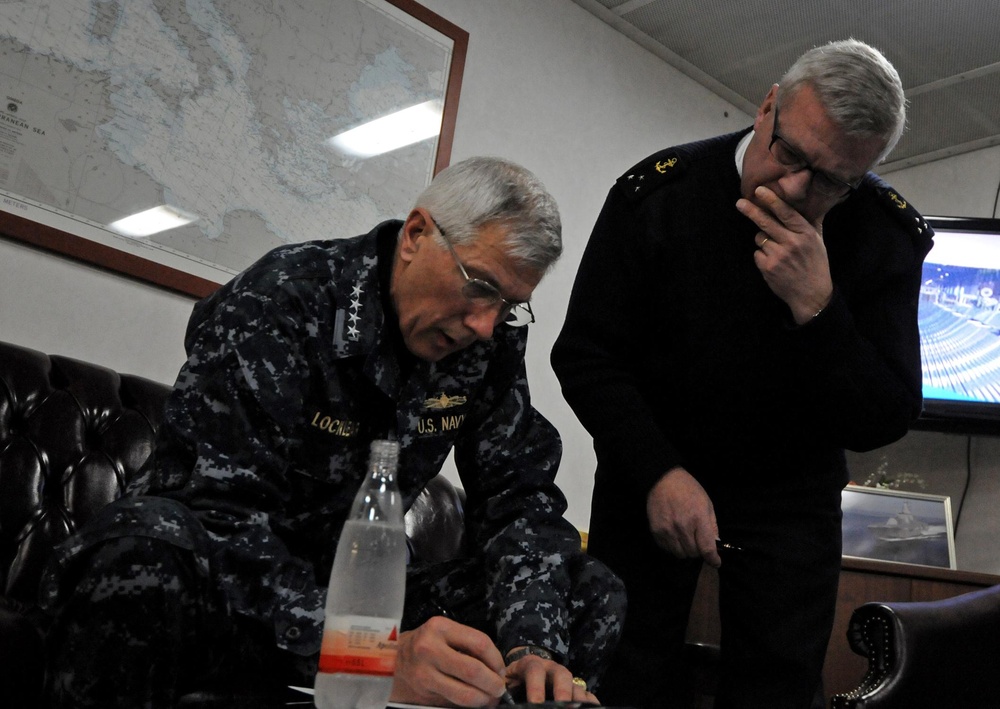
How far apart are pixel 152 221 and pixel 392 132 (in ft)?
2.44

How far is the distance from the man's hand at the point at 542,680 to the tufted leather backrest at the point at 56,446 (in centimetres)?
69

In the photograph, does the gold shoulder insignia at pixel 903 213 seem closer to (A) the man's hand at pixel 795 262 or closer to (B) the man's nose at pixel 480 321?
Result: (A) the man's hand at pixel 795 262

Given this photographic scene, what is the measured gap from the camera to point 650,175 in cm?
171

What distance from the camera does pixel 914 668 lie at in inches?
69.7

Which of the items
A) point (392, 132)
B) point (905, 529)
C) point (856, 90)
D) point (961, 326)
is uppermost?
point (392, 132)

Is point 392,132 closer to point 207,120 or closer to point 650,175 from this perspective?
point 207,120

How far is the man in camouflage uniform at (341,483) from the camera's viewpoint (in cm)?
101

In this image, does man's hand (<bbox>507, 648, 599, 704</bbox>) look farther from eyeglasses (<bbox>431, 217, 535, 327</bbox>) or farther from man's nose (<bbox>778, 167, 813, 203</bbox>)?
man's nose (<bbox>778, 167, 813, 203</bbox>)

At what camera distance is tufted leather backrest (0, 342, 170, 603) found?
1534 millimetres

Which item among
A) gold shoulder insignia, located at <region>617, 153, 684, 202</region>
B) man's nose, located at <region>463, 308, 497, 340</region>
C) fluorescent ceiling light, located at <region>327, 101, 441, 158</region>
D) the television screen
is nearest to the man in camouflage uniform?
man's nose, located at <region>463, 308, 497, 340</region>

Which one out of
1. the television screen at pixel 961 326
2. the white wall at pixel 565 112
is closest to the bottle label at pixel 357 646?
the white wall at pixel 565 112

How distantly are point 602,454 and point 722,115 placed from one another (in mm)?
2279

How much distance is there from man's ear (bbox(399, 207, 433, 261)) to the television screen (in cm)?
206

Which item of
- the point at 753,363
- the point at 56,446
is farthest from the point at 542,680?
the point at 56,446
